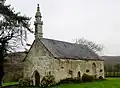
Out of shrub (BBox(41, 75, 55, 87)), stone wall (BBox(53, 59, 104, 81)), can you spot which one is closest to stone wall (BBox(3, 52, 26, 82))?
stone wall (BBox(53, 59, 104, 81))

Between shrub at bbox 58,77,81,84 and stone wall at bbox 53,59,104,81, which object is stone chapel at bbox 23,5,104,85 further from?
shrub at bbox 58,77,81,84

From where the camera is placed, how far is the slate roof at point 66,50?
34.6 m

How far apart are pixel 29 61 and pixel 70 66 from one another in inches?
248

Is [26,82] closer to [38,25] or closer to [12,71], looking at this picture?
[38,25]

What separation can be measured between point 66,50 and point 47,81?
25.0ft

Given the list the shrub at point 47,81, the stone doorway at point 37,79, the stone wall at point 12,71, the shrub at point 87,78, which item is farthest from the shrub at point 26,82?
the stone wall at point 12,71

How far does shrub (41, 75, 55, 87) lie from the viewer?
31861 millimetres

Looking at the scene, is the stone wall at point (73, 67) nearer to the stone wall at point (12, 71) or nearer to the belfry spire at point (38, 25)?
the belfry spire at point (38, 25)

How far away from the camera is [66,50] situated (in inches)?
1505

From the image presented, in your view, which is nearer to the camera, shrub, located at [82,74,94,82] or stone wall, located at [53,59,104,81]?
stone wall, located at [53,59,104,81]

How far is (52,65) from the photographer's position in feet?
109

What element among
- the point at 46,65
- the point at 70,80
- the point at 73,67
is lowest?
the point at 70,80

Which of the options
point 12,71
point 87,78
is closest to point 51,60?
point 87,78

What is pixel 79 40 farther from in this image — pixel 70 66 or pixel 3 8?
pixel 3 8
